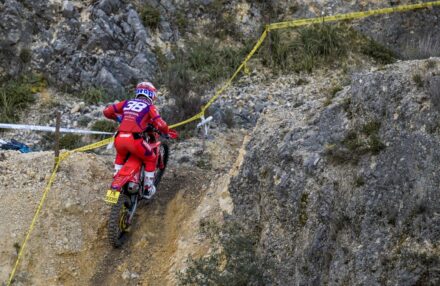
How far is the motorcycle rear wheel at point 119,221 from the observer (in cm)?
802

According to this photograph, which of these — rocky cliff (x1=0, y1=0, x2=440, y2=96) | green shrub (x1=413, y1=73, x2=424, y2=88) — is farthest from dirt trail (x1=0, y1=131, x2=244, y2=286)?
rocky cliff (x1=0, y1=0, x2=440, y2=96)

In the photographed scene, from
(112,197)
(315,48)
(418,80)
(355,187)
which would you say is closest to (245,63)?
(315,48)

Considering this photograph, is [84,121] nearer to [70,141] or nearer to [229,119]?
[70,141]

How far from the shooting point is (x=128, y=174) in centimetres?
810

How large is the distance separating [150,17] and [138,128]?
5.98 metres

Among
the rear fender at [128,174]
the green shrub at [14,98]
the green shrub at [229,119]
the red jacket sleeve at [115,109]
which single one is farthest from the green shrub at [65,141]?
the rear fender at [128,174]

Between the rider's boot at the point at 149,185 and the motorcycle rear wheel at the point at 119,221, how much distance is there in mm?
375

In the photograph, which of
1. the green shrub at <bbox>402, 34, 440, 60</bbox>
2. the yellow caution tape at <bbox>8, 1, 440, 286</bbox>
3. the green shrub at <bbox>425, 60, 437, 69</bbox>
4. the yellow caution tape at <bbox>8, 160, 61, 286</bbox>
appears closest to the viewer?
the green shrub at <bbox>425, 60, 437, 69</bbox>

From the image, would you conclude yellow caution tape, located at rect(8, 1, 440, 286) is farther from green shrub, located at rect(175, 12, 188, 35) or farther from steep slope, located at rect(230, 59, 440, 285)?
steep slope, located at rect(230, 59, 440, 285)

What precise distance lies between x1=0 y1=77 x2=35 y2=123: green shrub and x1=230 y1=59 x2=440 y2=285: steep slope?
574 cm

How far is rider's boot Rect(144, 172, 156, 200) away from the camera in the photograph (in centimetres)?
860

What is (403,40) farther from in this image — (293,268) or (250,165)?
(293,268)

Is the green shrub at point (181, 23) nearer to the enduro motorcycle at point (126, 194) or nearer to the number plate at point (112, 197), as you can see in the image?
the enduro motorcycle at point (126, 194)

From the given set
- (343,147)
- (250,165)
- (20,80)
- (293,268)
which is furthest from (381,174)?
(20,80)
